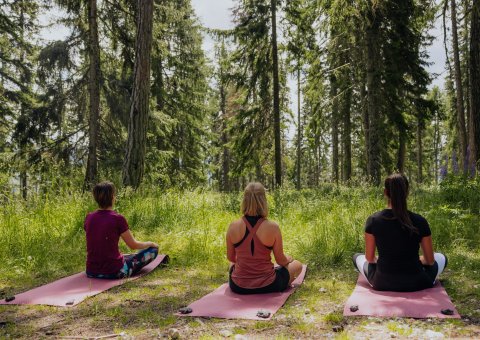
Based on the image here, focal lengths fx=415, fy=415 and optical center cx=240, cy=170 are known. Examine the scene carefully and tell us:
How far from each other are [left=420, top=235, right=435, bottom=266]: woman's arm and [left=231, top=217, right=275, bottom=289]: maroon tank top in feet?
5.91

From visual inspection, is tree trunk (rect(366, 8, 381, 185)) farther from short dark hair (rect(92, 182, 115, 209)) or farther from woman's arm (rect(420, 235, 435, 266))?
short dark hair (rect(92, 182, 115, 209))

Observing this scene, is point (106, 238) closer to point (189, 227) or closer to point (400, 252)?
point (189, 227)

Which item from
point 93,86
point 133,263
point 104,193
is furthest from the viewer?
point 93,86

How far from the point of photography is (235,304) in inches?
180

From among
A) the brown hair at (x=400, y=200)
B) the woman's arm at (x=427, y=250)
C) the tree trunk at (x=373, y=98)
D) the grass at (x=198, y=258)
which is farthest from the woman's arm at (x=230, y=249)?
the tree trunk at (x=373, y=98)

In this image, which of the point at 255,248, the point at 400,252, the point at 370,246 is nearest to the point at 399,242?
the point at 400,252

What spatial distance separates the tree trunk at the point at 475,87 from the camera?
1045cm

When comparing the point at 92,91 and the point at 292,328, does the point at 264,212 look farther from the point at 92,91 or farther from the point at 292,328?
the point at 92,91

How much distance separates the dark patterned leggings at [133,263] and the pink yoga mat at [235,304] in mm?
1472

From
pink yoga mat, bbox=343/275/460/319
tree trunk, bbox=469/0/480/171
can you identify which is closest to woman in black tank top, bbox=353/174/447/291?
pink yoga mat, bbox=343/275/460/319

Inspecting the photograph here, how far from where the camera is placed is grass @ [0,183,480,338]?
397 centimetres

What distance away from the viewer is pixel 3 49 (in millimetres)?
18750

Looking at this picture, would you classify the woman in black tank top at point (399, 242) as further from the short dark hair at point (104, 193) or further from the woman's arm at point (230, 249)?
the short dark hair at point (104, 193)

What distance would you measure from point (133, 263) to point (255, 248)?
2102 millimetres
